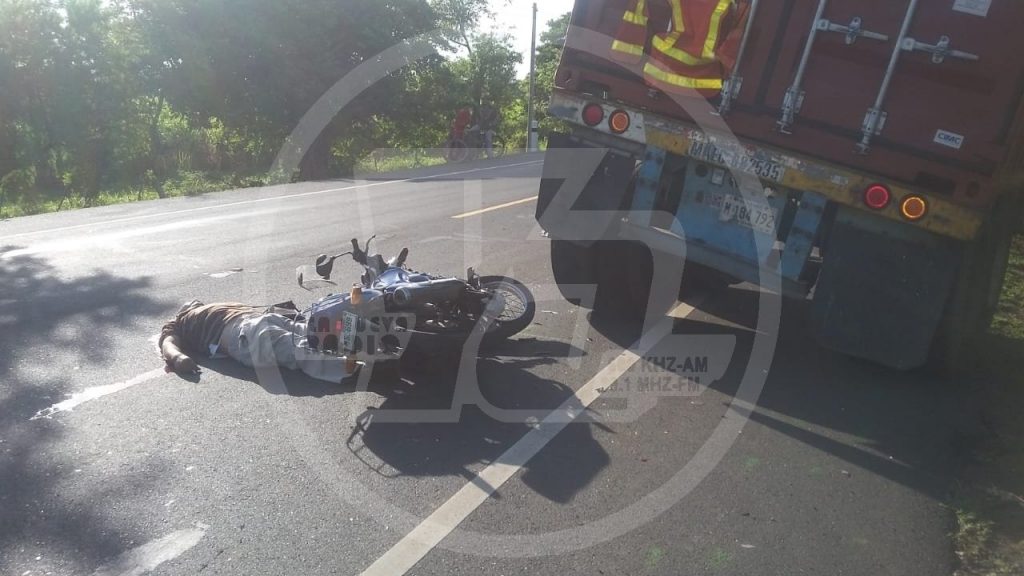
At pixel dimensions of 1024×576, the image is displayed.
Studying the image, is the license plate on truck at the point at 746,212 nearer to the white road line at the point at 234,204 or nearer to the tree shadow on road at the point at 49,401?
the tree shadow on road at the point at 49,401

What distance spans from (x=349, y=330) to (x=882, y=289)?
3.62 meters

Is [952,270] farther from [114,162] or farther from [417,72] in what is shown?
[417,72]

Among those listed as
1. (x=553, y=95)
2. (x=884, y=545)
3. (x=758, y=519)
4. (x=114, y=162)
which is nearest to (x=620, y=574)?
(x=758, y=519)

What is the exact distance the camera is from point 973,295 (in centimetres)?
615

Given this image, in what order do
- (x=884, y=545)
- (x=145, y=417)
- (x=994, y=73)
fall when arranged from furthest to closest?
1. (x=994, y=73)
2. (x=145, y=417)
3. (x=884, y=545)

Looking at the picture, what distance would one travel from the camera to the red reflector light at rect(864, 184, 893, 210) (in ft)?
17.5

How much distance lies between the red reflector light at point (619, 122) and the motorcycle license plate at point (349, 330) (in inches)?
107

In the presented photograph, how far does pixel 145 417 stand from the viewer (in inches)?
182

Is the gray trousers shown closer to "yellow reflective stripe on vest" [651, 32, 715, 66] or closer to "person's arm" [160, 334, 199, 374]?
"person's arm" [160, 334, 199, 374]

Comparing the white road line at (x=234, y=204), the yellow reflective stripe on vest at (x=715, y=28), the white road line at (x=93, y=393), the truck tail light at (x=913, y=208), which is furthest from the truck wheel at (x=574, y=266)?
the white road line at (x=234, y=204)

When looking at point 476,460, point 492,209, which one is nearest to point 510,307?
point 476,460

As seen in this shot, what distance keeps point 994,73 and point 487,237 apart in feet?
21.0

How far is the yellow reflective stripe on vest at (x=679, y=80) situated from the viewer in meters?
5.91

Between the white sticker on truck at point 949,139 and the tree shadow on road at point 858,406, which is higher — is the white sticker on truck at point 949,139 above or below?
above
